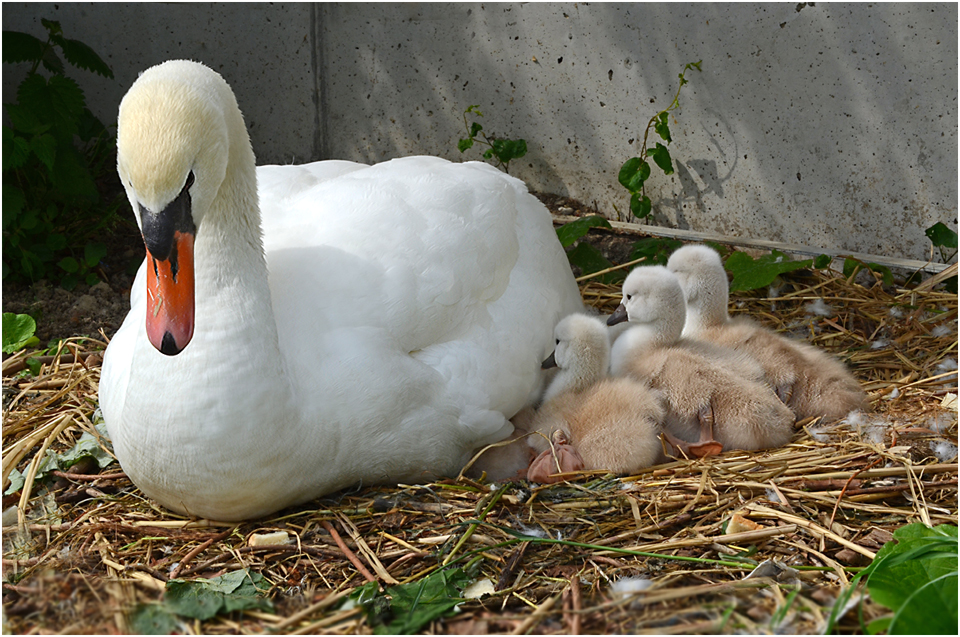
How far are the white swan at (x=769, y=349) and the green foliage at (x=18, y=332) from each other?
3011 mm

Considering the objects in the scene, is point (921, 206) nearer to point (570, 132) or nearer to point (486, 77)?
point (570, 132)

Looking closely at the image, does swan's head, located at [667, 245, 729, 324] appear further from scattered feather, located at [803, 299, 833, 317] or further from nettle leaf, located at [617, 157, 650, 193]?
nettle leaf, located at [617, 157, 650, 193]

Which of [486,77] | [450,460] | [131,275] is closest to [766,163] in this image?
[486,77]

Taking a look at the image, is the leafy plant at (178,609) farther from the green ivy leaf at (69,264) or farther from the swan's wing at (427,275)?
the green ivy leaf at (69,264)

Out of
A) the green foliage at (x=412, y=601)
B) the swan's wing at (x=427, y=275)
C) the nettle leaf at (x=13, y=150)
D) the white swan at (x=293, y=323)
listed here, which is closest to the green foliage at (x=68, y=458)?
the white swan at (x=293, y=323)

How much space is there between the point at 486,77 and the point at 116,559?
12.5ft

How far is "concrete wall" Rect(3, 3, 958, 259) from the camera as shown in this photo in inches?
169

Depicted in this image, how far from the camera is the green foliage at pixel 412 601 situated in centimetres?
130

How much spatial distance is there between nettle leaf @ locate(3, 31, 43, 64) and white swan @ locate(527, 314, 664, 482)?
3502 millimetres

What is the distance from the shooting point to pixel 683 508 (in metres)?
2.81

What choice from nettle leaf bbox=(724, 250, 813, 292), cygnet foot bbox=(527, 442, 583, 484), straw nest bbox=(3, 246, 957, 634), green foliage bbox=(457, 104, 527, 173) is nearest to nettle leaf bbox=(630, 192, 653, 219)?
Result: nettle leaf bbox=(724, 250, 813, 292)

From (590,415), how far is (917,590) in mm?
1850

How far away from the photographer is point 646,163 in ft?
16.5

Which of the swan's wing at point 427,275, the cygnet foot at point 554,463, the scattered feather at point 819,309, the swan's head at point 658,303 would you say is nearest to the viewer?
the swan's wing at point 427,275
